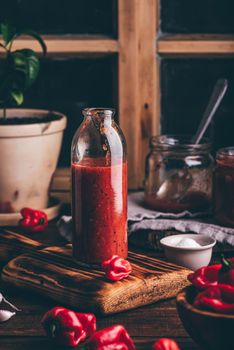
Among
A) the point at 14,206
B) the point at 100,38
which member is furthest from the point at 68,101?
the point at 14,206

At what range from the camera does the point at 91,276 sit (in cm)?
171

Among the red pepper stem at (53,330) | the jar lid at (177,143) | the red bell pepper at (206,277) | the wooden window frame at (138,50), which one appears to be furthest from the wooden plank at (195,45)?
the red pepper stem at (53,330)

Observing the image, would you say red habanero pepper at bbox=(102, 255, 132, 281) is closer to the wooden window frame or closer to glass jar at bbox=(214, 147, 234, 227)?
glass jar at bbox=(214, 147, 234, 227)

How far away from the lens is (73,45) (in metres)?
2.38

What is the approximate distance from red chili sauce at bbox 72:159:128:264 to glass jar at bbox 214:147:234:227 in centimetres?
34

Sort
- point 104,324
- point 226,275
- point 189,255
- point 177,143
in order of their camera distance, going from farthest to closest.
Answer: point 177,143 < point 189,255 < point 104,324 < point 226,275

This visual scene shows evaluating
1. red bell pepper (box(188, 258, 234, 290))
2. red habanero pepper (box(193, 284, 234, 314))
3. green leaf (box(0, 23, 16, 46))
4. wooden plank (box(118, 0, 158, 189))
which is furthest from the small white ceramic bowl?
green leaf (box(0, 23, 16, 46))

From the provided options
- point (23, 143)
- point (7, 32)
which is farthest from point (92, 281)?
point (7, 32)

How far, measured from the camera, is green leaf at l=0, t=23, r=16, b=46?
2.22 metres

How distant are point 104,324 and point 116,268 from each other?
0.51 feet

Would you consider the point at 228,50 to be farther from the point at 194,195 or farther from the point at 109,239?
the point at 109,239

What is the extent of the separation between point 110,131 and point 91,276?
1.03ft

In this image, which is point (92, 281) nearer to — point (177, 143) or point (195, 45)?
point (177, 143)

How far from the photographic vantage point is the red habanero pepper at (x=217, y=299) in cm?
132
